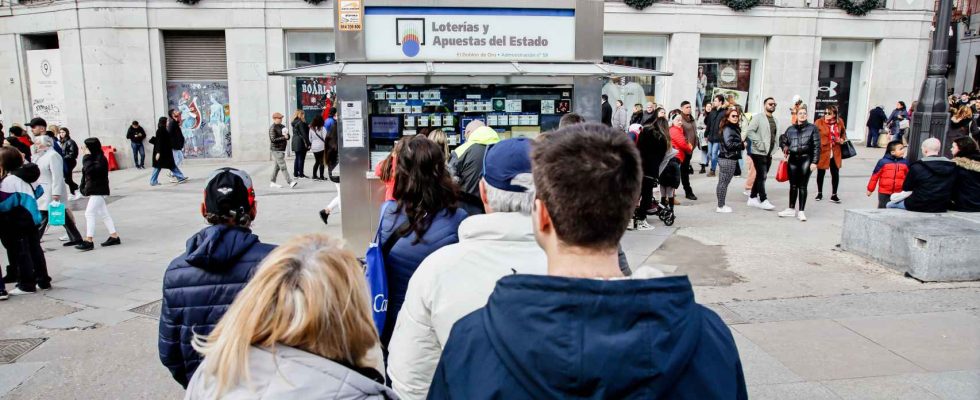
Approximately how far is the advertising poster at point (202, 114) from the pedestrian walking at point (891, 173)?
652 inches

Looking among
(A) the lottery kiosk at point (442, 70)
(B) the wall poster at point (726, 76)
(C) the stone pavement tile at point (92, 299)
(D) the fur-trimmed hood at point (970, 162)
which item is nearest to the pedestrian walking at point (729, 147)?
(A) the lottery kiosk at point (442, 70)

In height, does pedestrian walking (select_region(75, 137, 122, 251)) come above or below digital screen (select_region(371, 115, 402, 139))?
below

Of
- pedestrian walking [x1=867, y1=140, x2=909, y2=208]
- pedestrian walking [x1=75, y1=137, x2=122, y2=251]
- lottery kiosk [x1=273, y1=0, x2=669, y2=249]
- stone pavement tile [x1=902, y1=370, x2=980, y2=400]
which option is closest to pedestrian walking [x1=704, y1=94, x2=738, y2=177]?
pedestrian walking [x1=867, y1=140, x2=909, y2=208]

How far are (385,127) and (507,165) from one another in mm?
5896

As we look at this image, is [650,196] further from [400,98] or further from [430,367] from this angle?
[430,367]

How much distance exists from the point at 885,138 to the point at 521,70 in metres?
16.9

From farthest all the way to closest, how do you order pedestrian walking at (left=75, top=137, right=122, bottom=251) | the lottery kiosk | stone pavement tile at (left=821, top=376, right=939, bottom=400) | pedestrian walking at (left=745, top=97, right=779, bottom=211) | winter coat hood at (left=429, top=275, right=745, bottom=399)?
pedestrian walking at (left=745, top=97, right=779, bottom=211) < pedestrian walking at (left=75, top=137, right=122, bottom=251) < the lottery kiosk < stone pavement tile at (left=821, top=376, right=939, bottom=400) < winter coat hood at (left=429, top=275, right=745, bottom=399)

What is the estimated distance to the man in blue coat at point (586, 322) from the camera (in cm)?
133

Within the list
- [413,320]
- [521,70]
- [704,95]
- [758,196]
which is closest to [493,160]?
[413,320]

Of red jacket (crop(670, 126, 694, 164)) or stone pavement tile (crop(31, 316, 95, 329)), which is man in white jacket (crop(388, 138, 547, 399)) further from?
red jacket (crop(670, 126, 694, 164))

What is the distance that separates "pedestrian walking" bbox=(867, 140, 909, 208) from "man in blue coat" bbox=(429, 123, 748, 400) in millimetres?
8772

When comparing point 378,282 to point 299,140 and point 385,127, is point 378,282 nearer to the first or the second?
point 385,127

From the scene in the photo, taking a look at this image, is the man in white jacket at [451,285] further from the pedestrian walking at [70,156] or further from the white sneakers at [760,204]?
the pedestrian walking at [70,156]

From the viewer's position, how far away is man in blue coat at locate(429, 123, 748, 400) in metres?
1.33
